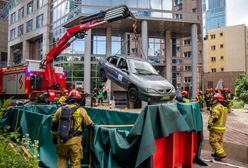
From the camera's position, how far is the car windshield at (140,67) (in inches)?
368

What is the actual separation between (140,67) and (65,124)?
5.28m

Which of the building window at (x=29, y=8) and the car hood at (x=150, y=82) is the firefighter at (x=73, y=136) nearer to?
the car hood at (x=150, y=82)

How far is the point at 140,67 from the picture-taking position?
377 inches

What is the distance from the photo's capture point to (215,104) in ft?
24.5

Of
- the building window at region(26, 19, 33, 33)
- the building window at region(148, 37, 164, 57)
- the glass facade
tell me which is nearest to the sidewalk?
the glass facade

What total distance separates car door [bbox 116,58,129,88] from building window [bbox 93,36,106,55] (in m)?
23.1

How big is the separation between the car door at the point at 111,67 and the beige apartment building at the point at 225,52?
57.6 meters

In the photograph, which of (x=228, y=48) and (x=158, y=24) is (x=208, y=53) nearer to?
(x=228, y=48)

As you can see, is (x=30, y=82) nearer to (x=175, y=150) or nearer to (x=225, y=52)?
(x=175, y=150)

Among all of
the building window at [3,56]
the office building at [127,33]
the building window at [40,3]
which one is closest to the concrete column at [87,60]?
the office building at [127,33]

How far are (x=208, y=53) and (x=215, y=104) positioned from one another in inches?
2636

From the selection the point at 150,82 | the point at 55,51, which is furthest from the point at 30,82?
the point at 150,82

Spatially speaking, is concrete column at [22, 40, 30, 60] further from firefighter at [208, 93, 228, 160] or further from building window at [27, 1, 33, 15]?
firefighter at [208, 93, 228, 160]

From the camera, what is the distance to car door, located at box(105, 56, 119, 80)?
9734 millimetres
